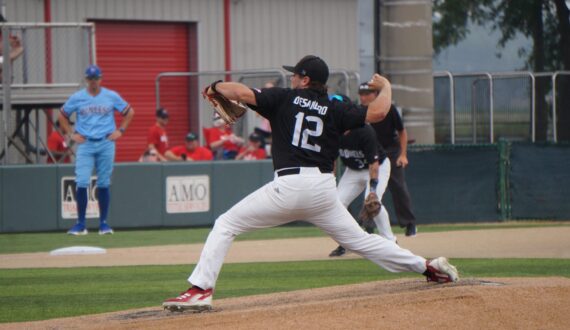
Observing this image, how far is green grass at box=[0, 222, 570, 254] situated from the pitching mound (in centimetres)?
639

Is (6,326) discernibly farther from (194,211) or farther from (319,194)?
(194,211)

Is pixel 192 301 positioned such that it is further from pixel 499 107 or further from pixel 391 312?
pixel 499 107

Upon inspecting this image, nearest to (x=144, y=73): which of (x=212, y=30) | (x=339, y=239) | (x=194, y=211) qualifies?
(x=212, y=30)

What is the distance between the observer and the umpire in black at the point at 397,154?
13961mm

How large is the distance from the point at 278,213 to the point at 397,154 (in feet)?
20.7

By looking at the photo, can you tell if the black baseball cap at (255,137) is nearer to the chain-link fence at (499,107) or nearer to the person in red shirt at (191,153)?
the person in red shirt at (191,153)

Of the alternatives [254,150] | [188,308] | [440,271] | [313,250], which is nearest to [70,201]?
[254,150]

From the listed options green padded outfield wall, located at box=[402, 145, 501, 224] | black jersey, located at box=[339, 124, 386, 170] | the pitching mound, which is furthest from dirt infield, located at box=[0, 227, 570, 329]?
green padded outfield wall, located at box=[402, 145, 501, 224]

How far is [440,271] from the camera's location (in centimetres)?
884

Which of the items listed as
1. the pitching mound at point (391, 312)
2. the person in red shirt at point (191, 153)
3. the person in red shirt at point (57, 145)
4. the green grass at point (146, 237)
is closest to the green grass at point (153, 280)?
the pitching mound at point (391, 312)

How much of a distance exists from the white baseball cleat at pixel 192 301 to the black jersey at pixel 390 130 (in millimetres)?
6125

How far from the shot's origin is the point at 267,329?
7.57 metres

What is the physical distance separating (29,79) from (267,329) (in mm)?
14558

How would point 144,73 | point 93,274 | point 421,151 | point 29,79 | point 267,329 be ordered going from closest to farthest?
1. point 267,329
2. point 93,274
3. point 421,151
4. point 29,79
5. point 144,73
